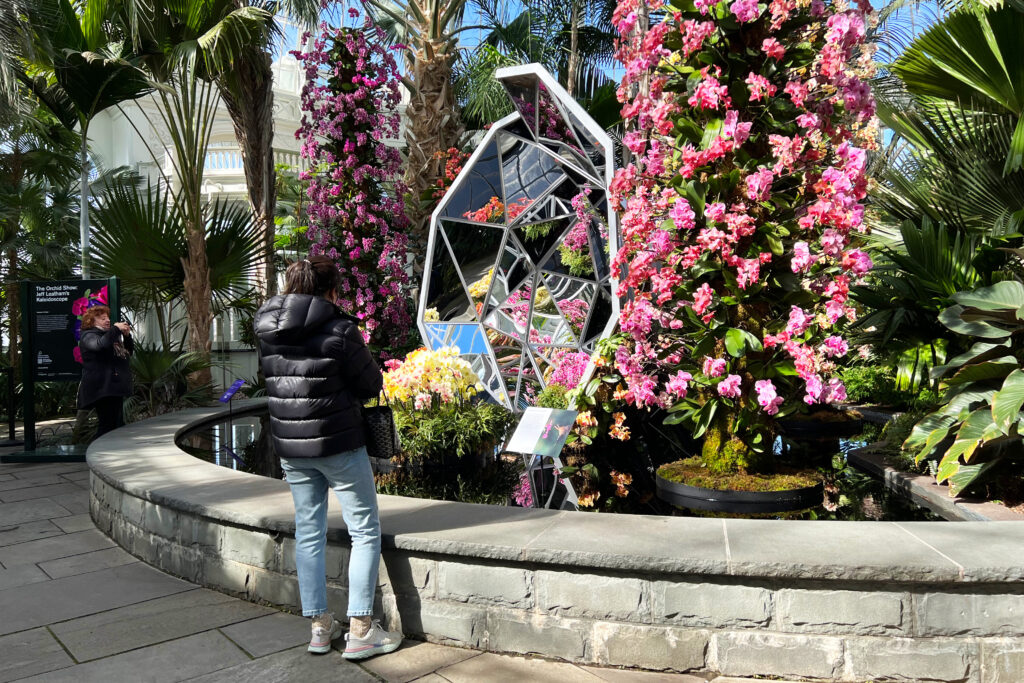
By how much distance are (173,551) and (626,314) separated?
293 centimetres

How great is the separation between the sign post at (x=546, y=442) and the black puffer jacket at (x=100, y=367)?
4731mm

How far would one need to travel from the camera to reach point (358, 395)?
343 cm

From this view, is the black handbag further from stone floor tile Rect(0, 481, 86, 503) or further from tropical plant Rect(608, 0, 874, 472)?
stone floor tile Rect(0, 481, 86, 503)

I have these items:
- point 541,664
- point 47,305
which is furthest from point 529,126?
point 47,305

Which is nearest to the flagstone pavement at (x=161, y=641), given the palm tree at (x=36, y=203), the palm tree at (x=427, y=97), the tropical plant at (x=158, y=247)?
the tropical plant at (x=158, y=247)

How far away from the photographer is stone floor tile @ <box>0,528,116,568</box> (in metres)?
4.97

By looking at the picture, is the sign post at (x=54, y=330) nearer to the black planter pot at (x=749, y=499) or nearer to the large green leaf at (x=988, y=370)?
the black planter pot at (x=749, y=499)

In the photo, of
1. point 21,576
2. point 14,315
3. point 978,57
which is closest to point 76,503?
point 21,576

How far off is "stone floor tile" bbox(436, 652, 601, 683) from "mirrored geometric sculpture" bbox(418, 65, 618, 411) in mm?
3093

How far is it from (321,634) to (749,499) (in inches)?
94.7

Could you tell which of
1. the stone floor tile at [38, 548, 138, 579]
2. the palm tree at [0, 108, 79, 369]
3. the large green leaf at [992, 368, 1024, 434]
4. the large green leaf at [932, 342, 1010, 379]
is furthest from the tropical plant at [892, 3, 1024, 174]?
the palm tree at [0, 108, 79, 369]

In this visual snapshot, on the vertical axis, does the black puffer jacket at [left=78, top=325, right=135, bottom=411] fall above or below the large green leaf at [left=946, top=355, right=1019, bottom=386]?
below

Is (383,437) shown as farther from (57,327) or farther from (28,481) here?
(57,327)

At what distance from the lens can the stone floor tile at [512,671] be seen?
10.4 feet
